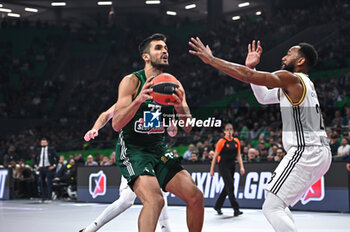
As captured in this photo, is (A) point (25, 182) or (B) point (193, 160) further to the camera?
(A) point (25, 182)

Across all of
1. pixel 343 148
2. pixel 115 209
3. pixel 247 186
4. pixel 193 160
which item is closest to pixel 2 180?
pixel 193 160

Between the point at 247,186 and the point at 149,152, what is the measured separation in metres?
7.96

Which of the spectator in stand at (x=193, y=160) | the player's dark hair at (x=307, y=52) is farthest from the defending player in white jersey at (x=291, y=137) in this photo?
the spectator in stand at (x=193, y=160)

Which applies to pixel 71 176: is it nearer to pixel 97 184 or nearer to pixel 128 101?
pixel 97 184

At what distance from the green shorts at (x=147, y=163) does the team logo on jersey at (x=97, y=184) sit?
411 inches

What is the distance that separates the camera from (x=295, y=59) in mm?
4801

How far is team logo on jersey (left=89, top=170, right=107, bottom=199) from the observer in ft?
50.1

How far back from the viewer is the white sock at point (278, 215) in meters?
4.36

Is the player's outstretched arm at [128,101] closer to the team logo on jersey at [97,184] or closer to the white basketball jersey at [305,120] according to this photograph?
the white basketball jersey at [305,120]

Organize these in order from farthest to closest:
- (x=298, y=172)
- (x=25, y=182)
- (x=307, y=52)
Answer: (x=25, y=182) < (x=307, y=52) < (x=298, y=172)

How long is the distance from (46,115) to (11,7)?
8.31 m

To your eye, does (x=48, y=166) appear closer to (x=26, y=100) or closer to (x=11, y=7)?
(x=26, y=100)

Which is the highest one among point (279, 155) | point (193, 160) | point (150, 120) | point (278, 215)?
point (150, 120)

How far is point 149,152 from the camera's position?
16.3 feet
